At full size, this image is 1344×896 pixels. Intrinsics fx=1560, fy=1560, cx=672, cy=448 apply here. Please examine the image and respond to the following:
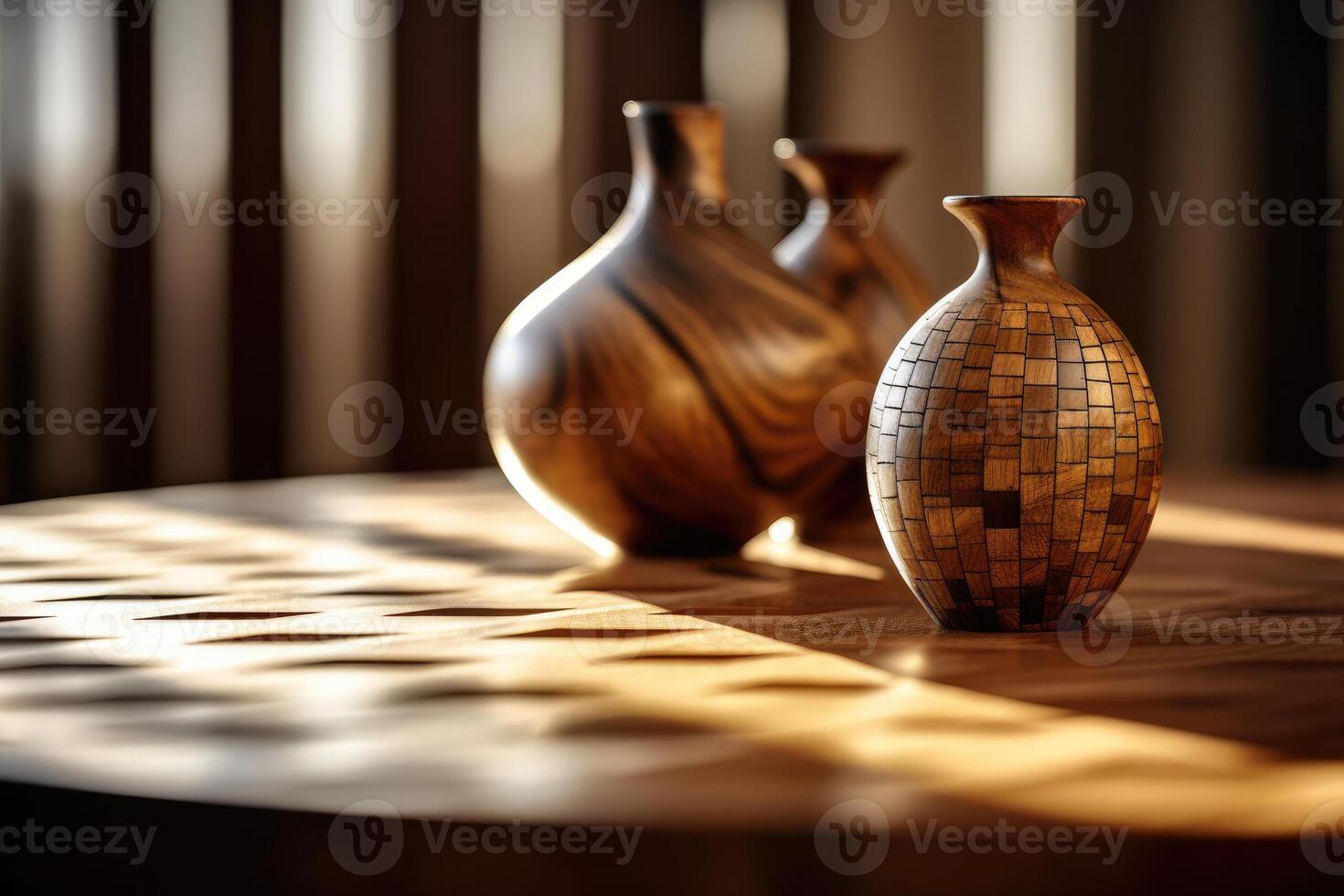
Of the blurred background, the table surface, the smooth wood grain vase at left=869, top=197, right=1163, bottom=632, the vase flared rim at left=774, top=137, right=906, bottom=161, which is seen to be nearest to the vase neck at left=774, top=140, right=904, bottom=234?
the vase flared rim at left=774, top=137, right=906, bottom=161

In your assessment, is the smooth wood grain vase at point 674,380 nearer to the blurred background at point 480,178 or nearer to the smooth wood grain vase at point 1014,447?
the smooth wood grain vase at point 1014,447

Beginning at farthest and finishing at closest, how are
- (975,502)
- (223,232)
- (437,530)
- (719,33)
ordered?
(719,33), (223,232), (437,530), (975,502)

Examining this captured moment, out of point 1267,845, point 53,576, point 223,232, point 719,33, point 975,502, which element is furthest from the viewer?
point 719,33

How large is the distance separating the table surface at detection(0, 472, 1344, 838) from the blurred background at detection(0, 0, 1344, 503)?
76 centimetres

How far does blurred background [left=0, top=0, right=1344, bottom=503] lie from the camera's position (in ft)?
5.67

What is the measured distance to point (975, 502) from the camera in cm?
72

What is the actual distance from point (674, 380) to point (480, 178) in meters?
1.03

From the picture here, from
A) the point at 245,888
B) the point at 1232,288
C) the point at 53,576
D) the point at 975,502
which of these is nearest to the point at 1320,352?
the point at 1232,288

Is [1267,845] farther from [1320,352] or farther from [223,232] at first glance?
[1320,352]

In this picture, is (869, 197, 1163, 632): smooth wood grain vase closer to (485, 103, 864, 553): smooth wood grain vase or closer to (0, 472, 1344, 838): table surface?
(0, 472, 1344, 838): table surface

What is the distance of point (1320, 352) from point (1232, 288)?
14 centimetres

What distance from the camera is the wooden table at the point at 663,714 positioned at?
45 centimetres

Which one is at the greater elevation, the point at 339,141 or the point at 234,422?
the point at 339,141

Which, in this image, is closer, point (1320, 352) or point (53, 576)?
point (53, 576)
